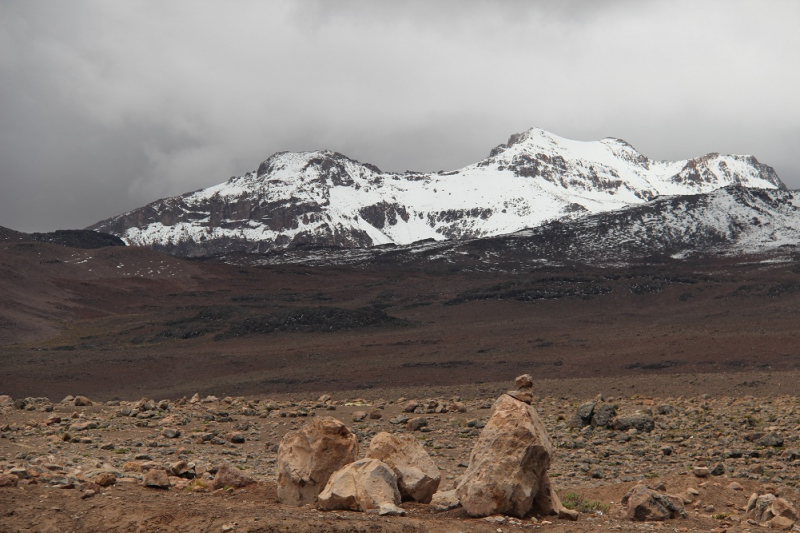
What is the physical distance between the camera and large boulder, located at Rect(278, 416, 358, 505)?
42.3 ft

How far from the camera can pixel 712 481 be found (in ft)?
52.0

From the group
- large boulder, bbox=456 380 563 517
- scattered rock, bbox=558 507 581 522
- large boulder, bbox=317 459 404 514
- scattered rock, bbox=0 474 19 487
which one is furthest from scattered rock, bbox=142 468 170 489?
scattered rock, bbox=558 507 581 522

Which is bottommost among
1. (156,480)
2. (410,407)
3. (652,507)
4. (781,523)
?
(410,407)

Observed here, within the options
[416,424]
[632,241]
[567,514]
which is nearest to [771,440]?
[416,424]

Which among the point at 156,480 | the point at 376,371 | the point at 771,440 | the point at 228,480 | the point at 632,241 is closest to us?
the point at 156,480

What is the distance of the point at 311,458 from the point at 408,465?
59.3 inches

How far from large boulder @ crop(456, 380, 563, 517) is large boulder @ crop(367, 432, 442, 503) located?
86 centimetres

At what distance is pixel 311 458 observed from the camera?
1297cm

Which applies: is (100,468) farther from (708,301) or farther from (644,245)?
(644,245)

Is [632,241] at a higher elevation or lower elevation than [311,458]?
higher

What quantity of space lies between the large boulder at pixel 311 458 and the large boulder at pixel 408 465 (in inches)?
19.2

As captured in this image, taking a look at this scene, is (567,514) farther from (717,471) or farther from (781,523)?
(717,471)

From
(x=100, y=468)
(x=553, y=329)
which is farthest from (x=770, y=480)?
(x=553, y=329)

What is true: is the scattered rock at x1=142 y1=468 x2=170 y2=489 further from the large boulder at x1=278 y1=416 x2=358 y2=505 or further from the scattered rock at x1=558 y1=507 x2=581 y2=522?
the scattered rock at x1=558 y1=507 x2=581 y2=522
